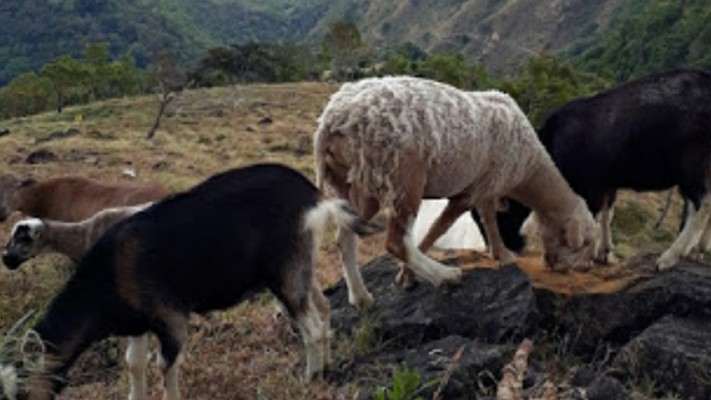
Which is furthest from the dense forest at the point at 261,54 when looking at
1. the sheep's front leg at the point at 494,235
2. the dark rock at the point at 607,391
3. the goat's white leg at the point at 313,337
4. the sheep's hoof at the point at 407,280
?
the dark rock at the point at 607,391

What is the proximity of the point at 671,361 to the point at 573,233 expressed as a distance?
180 centimetres

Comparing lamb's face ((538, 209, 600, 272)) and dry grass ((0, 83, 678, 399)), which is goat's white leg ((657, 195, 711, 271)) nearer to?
lamb's face ((538, 209, 600, 272))

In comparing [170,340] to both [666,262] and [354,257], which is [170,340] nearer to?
[354,257]

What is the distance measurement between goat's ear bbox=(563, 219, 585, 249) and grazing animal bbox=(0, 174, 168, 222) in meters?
4.32

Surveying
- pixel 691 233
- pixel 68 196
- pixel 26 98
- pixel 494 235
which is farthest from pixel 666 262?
pixel 26 98

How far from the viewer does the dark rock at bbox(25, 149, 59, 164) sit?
82.6ft

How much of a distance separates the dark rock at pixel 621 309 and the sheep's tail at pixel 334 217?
1639mm

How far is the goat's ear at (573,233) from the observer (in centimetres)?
719

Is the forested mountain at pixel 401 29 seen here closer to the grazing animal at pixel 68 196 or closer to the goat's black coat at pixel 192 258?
the grazing animal at pixel 68 196

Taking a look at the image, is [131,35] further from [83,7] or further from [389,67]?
[389,67]

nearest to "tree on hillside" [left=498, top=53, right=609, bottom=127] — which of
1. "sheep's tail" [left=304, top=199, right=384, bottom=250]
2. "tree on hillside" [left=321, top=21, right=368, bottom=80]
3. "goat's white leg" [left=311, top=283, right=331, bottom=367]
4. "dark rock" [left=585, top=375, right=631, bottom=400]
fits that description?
"tree on hillside" [left=321, top=21, right=368, bottom=80]

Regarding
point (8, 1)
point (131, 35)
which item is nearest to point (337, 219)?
point (131, 35)

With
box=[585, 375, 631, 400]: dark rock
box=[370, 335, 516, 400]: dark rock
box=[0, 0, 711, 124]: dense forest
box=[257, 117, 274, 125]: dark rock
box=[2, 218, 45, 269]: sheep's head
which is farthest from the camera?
box=[0, 0, 711, 124]: dense forest

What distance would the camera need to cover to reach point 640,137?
7.23 metres
